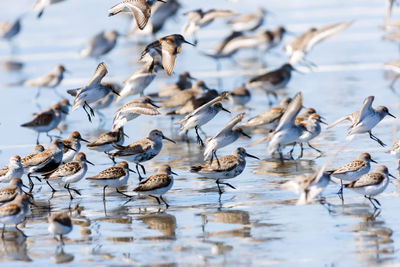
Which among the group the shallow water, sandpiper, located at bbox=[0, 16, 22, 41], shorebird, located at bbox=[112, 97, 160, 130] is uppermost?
sandpiper, located at bbox=[0, 16, 22, 41]

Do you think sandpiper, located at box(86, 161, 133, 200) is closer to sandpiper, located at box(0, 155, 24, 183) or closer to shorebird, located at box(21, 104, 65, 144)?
sandpiper, located at box(0, 155, 24, 183)

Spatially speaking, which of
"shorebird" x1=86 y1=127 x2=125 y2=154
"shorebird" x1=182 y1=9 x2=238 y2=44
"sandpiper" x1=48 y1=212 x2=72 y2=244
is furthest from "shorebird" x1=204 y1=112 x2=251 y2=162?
"shorebird" x1=182 y1=9 x2=238 y2=44

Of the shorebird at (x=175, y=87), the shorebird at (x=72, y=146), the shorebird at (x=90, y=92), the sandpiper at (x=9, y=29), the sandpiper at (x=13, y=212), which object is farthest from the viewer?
the sandpiper at (x=9, y=29)

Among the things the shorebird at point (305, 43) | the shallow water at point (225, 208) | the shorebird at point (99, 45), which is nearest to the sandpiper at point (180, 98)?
the shallow water at point (225, 208)

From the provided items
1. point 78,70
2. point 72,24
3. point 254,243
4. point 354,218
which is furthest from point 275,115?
point 72,24

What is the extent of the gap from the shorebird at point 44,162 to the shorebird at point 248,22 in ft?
54.4

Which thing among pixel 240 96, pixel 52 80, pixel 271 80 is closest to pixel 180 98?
pixel 240 96

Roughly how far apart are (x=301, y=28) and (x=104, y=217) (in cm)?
1962

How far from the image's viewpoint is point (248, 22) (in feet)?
92.1

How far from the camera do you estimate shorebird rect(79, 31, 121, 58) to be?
959 inches

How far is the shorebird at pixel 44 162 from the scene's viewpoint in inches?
464

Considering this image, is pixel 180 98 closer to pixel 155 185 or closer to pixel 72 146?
pixel 72 146

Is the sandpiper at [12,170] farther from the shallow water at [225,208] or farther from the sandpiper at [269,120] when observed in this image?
the sandpiper at [269,120]

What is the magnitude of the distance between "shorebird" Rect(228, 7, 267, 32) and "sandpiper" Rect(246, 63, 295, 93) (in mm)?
8745
